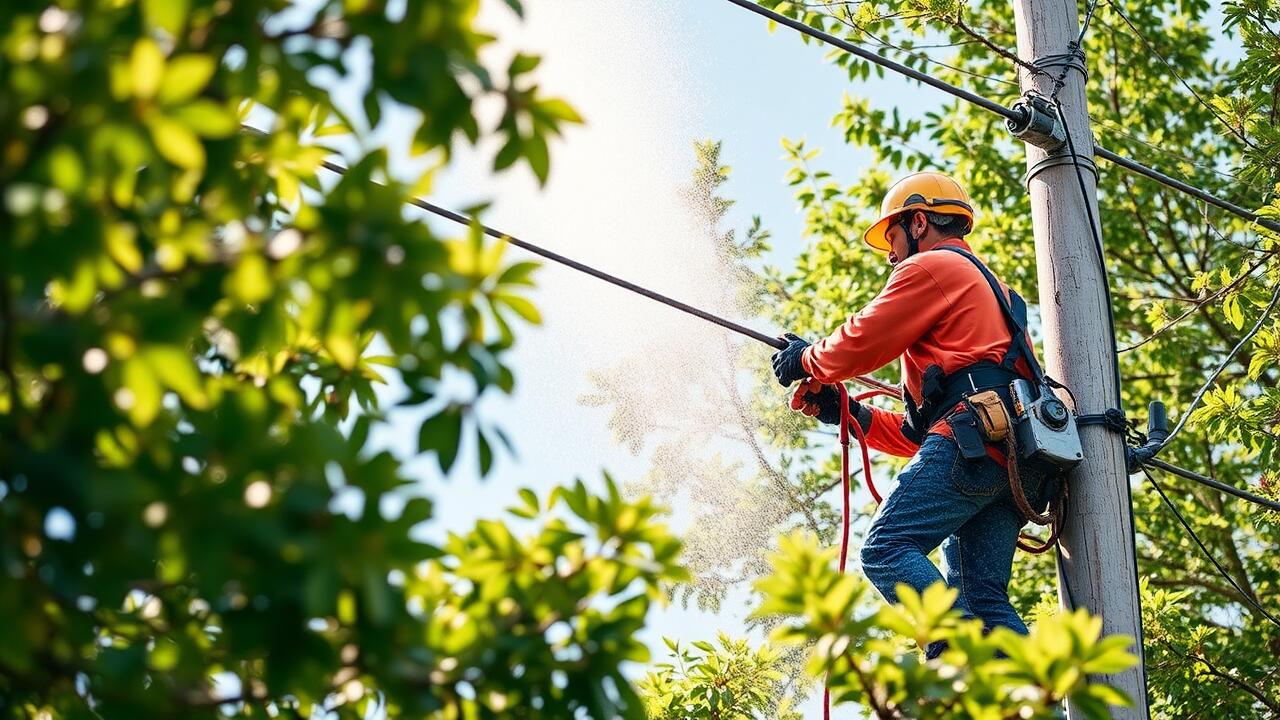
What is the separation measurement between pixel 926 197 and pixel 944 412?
82cm

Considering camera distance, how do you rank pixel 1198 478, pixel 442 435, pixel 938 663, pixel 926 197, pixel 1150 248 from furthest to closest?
pixel 1150 248, pixel 1198 478, pixel 926 197, pixel 938 663, pixel 442 435

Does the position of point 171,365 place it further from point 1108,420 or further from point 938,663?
point 1108,420

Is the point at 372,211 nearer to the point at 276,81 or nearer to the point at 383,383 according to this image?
the point at 276,81

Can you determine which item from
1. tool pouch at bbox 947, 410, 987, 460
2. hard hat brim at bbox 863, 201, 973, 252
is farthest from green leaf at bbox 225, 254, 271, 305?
hard hat brim at bbox 863, 201, 973, 252

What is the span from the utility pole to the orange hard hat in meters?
0.23

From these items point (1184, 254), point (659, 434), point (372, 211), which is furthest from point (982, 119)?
point (372, 211)

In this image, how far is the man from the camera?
3791mm

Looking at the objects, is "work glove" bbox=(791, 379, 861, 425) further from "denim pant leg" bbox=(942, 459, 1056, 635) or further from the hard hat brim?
"denim pant leg" bbox=(942, 459, 1056, 635)

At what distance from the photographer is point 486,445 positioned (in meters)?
1.66

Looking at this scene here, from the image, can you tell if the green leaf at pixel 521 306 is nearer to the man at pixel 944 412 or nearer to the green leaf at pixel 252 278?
the green leaf at pixel 252 278

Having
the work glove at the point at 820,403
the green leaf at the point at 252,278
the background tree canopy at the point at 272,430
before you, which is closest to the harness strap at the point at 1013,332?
the work glove at the point at 820,403

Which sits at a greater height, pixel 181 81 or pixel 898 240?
pixel 898 240

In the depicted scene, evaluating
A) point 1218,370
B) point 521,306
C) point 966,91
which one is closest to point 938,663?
point 521,306

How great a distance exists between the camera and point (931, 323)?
400 centimetres
